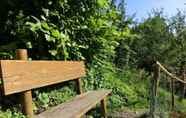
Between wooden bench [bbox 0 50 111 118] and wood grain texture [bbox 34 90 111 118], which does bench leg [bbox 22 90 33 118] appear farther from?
wood grain texture [bbox 34 90 111 118]

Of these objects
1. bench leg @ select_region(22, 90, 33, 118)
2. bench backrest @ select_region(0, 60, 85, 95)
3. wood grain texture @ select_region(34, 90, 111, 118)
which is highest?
bench backrest @ select_region(0, 60, 85, 95)

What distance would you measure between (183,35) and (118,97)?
349 inches

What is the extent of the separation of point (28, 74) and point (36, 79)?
31 cm

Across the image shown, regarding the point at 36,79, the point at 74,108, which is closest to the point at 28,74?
the point at 36,79

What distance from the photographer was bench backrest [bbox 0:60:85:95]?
4.95 metres

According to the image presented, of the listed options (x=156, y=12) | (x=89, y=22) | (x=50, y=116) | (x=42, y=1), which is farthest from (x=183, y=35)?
(x=50, y=116)

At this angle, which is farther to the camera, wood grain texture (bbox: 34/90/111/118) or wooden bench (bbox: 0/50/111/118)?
wood grain texture (bbox: 34/90/111/118)

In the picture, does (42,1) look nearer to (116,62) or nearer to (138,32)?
(116,62)

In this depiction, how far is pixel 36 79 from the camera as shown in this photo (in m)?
5.89

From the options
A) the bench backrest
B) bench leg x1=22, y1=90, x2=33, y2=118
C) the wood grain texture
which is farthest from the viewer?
the wood grain texture

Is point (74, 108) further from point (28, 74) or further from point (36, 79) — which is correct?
point (28, 74)

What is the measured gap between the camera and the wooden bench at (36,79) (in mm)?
5008

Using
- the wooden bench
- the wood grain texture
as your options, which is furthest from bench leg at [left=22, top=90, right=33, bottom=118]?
the wood grain texture

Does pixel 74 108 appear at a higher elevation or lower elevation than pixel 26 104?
lower
